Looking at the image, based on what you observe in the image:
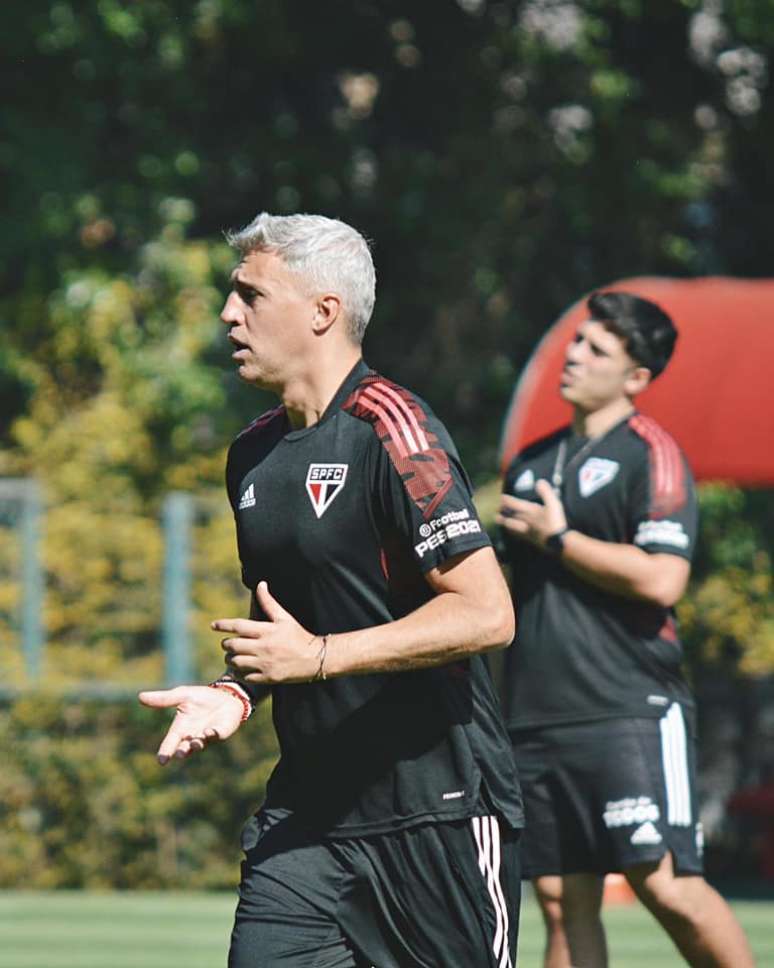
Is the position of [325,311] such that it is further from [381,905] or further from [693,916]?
[693,916]

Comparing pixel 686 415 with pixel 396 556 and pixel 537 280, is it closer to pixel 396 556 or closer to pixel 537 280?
pixel 537 280

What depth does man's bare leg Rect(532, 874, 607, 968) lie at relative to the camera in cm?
647

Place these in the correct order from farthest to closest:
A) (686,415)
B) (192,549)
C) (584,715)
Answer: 1. (192,549)
2. (686,415)
3. (584,715)

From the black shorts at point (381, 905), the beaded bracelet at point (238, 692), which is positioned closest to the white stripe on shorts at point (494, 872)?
the black shorts at point (381, 905)

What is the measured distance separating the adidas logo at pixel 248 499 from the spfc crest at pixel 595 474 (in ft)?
6.67

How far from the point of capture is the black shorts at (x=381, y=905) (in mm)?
4648

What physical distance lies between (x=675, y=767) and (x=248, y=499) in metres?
2.22

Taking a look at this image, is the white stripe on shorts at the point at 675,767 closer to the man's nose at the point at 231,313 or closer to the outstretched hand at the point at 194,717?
the outstretched hand at the point at 194,717

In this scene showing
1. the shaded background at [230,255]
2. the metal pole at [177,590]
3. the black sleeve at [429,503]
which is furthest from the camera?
the metal pole at [177,590]

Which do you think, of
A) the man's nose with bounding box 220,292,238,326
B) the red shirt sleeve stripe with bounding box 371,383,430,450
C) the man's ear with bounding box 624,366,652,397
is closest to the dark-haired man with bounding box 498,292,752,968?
the man's ear with bounding box 624,366,652,397

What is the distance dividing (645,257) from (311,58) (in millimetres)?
3425

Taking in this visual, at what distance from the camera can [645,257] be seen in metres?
18.9

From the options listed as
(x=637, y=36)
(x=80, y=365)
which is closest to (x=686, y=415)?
(x=80, y=365)

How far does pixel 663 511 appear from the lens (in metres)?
6.49
